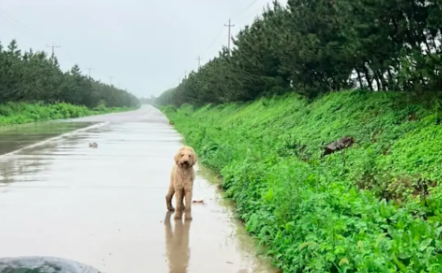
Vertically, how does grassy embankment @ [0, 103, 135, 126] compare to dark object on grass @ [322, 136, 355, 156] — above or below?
above

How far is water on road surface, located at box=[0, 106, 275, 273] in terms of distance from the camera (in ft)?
18.6

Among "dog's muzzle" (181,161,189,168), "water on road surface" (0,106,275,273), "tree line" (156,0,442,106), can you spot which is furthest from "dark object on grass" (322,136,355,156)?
"dog's muzzle" (181,161,189,168)

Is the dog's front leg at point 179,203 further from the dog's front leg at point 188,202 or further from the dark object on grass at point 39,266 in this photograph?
the dark object on grass at point 39,266

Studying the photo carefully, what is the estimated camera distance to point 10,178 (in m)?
10.8

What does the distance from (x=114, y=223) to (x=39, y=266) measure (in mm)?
4681

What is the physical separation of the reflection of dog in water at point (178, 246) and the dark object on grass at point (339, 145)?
487 cm

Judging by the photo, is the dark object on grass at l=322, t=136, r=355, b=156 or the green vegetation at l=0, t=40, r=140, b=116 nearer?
the dark object on grass at l=322, t=136, r=355, b=156

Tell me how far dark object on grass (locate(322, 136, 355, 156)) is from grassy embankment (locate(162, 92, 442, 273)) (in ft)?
0.64

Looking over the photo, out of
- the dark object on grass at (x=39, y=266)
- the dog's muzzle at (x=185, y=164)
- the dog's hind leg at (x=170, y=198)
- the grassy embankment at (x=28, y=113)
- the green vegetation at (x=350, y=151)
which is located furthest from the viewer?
the grassy embankment at (x=28, y=113)

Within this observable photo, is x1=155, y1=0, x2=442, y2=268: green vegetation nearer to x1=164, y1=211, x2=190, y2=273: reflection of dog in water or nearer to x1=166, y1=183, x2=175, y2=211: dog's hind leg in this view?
x1=164, y1=211, x2=190, y2=273: reflection of dog in water

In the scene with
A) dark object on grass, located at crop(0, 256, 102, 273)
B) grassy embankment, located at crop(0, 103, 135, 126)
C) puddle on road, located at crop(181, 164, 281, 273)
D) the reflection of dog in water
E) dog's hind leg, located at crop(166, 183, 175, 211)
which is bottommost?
puddle on road, located at crop(181, 164, 281, 273)

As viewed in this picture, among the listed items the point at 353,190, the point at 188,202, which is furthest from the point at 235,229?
the point at 353,190

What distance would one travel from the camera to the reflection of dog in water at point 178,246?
5504 millimetres

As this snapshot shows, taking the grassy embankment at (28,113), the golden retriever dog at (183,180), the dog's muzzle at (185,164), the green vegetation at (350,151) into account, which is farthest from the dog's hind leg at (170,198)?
the grassy embankment at (28,113)
